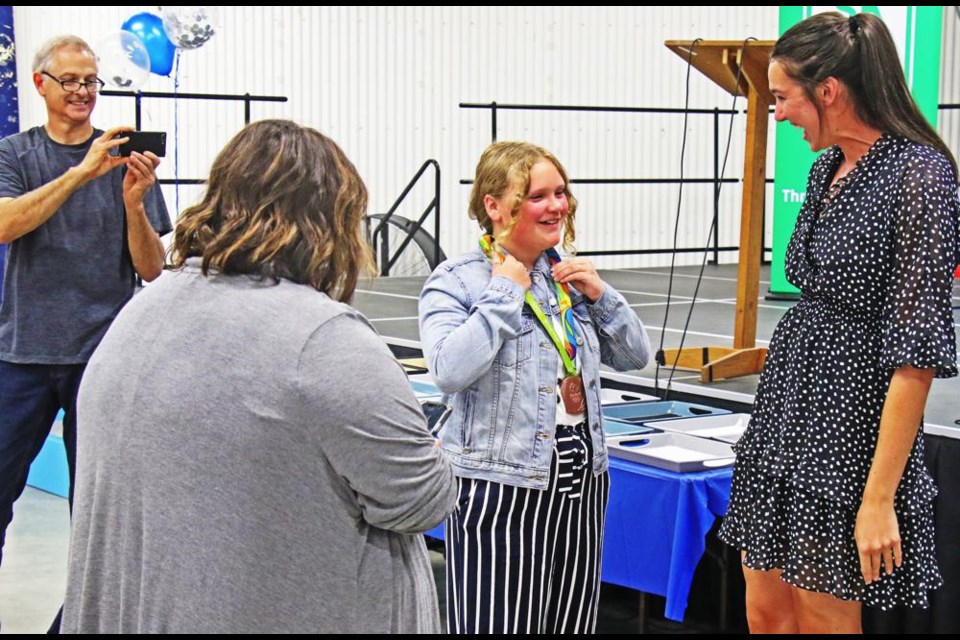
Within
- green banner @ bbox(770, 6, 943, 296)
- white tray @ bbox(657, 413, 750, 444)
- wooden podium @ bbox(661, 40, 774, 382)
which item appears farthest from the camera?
green banner @ bbox(770, 6, 943, 296)

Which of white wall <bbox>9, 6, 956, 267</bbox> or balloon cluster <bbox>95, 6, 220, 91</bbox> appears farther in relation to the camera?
white wall <bbox>9, 6, 956, 267</bbox>

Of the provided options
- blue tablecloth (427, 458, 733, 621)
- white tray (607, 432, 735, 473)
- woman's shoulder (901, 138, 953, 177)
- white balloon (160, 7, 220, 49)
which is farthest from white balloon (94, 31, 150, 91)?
woman's shoulder (901, 138, 953, 177)

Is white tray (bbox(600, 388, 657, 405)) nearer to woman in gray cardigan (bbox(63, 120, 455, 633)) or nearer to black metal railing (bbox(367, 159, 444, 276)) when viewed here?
woman in gray cardigan (bbox(63, 120, 455, 633))

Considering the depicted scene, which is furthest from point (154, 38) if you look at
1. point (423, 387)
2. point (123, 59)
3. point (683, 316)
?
point (423, 387)

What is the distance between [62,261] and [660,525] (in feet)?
5.56

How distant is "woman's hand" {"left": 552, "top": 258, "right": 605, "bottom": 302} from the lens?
2.51m

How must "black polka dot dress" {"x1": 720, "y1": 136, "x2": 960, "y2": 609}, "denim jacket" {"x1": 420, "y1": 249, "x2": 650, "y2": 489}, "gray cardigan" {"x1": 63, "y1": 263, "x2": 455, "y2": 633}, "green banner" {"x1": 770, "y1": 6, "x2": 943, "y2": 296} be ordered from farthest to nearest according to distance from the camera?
"green banner" {"x1": 770, "y1": 6, "x2": 943, "y2": 296}, "denim jacket" {"x1": 420, "y1": 249, "x2": 650, "y2": 489}, "black polka dot dress" {"x1": 720, "y1": 136, "x2": 960, "y2": 609}, "gray cardigan" {"x1": 63, "y1": 263, "x2": 455, "y2": 633}

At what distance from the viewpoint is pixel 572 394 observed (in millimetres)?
2432

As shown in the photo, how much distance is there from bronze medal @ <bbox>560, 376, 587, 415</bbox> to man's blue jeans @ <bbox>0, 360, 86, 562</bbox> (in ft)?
4.65

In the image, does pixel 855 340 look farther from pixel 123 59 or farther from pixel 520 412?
pixel 123 59

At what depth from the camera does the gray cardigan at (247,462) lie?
1.41m

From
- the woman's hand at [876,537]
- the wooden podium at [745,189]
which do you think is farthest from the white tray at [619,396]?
the woman's hand at [876,537]

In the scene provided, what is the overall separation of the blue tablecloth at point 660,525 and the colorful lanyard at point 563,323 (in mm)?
813

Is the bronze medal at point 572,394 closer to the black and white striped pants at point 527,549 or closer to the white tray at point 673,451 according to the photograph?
the black and white striped pants at point 527,549
